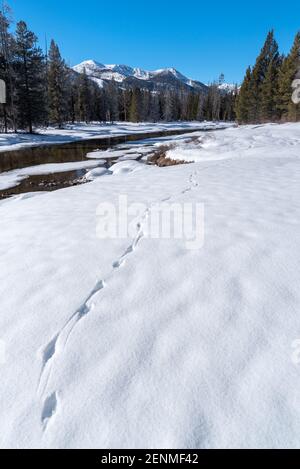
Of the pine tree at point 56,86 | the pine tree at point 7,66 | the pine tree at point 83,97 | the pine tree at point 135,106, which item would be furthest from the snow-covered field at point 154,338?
the pine tree at point 135,106

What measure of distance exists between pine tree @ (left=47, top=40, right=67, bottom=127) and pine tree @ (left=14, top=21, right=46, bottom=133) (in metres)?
8.85

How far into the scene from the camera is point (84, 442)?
4.97ft

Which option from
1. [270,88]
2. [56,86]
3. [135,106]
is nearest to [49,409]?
[270,88]

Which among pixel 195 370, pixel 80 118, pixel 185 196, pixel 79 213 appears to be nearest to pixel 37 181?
pixel 79 213

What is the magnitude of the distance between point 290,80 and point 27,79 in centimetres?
→ 3292

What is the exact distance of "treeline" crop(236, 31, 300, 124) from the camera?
107ft
